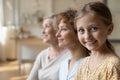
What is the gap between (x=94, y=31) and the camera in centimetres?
96

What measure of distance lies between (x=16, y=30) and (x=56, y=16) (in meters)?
4.11

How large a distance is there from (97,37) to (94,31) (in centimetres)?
3

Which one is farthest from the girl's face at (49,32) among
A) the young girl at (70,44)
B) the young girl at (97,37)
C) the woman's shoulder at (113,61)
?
the woman's shoulder at (113,61)

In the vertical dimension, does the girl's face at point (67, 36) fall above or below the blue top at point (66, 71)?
above

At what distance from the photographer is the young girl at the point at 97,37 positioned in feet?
3.06

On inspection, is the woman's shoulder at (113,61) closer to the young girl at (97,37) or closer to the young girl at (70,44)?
the young girl at (97,37)

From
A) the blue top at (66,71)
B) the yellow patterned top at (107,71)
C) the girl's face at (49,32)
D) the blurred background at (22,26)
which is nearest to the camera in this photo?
the yellow patterned top at (107,71)

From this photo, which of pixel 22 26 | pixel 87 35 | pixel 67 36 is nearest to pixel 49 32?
pixel 67 36

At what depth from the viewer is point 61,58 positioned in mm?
1595

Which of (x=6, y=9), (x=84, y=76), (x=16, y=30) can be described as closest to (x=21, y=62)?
(x=16, y=30)

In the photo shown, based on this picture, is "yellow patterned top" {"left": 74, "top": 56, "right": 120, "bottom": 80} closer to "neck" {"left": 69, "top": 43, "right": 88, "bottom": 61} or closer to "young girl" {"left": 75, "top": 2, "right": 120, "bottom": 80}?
"young girl" {"left": 75, "top": 2, "right": 120, "bottom": 80}

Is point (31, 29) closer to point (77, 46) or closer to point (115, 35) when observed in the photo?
point (115, 35)

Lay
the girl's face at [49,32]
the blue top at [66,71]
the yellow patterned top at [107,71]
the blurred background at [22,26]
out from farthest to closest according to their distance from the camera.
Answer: the blurred background at [22,26]
the girl's face at [49,32]
the blue top at [66,71]
the yellow patterned top at [107,71]

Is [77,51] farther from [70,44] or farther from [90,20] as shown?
[90,20]
